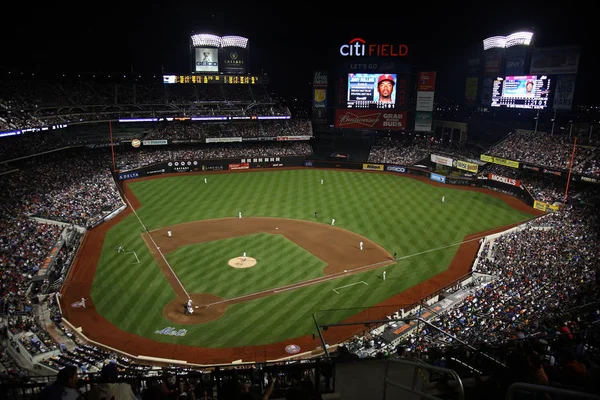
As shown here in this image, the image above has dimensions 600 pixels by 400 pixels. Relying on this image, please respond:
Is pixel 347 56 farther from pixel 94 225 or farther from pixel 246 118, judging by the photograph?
pixel 94 225

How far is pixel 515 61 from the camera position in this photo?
160ft

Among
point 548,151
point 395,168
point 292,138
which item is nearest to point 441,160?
point 395,168

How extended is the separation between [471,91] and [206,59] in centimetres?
3579

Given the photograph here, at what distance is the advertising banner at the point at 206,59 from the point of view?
57.9 meters

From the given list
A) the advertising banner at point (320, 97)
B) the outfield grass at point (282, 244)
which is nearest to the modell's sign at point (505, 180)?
the outfield grass at point (282, 244)

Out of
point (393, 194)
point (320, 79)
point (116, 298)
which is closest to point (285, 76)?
point (320, 79)

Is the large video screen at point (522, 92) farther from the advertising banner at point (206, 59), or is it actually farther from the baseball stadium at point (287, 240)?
the advertising banner at point (206, 59)

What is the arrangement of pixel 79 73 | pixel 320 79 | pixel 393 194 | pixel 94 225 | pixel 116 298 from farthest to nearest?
pixel 320 79, pixel 79 73, pixel 393 194, pixel 94 225, pixel 116 298

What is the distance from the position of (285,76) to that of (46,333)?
200 ft

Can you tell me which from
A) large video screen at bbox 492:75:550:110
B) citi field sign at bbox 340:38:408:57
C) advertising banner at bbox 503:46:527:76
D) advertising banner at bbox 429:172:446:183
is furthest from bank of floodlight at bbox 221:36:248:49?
advertising banner at bbox 503:46:527:76

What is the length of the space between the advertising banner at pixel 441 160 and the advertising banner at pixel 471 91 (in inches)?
328

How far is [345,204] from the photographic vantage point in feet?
136

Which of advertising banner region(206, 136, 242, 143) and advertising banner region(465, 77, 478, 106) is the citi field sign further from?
advertising banner region(206, 136, 242, 143)

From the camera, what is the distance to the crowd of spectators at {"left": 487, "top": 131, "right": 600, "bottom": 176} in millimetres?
37978
